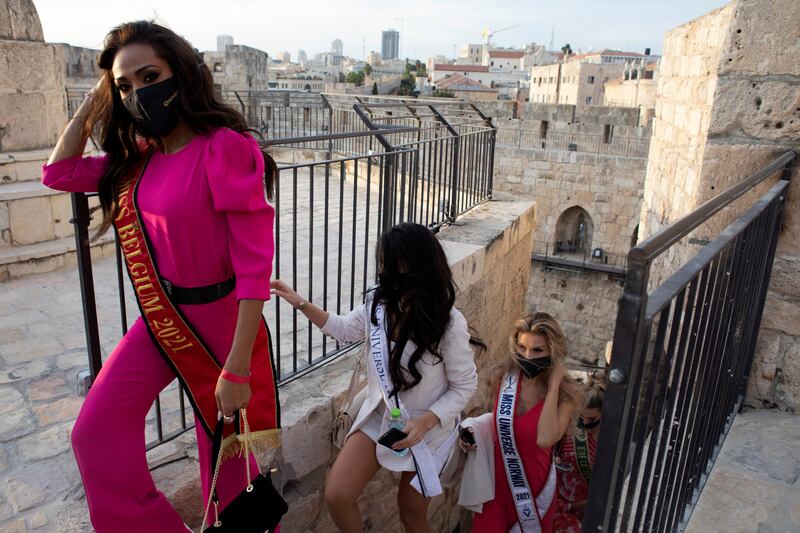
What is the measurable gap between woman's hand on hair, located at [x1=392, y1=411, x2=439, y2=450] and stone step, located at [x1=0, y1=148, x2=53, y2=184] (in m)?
4.11

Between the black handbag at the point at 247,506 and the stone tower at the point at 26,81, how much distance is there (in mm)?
4260

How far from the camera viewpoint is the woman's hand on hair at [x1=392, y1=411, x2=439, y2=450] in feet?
8.02

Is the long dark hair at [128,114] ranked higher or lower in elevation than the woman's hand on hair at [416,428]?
higher

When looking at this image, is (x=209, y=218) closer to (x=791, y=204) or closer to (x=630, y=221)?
(x=791, y=204)

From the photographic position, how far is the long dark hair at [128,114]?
184cm

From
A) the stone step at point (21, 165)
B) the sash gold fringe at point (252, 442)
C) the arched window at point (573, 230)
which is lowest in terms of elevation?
the arched window at point (573, 230)

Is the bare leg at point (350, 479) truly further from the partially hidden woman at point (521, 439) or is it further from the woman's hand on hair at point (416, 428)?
the partially hidden woman at point (521, 439)

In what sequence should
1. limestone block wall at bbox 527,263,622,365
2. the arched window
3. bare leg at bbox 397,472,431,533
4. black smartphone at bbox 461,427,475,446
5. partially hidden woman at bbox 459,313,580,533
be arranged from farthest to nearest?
the arched window < limestone block wall at bbox 527,263,622,365 < black smartphone at bbox 461,427,475,446 < partially hidden woman at bbox 459,313,580,533 < bare leg at bbox 397,472,431,533

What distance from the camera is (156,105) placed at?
183 cm

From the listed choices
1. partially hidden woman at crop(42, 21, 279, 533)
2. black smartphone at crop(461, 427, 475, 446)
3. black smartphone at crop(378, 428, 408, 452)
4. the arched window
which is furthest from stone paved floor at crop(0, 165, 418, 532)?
the arched window

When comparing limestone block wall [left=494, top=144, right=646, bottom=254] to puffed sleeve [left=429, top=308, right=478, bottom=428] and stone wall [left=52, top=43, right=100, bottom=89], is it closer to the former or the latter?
stone wall [left=52, top=43, right=100, bottom=89]

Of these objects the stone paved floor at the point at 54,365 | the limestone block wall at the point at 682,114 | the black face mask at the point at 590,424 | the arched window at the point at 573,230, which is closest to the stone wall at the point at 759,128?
the limestone block wall at the point at 682,114

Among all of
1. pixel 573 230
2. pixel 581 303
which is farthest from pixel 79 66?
pixel 573 230

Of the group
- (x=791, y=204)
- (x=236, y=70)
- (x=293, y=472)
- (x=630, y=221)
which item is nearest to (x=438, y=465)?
(x=293, y=472)
